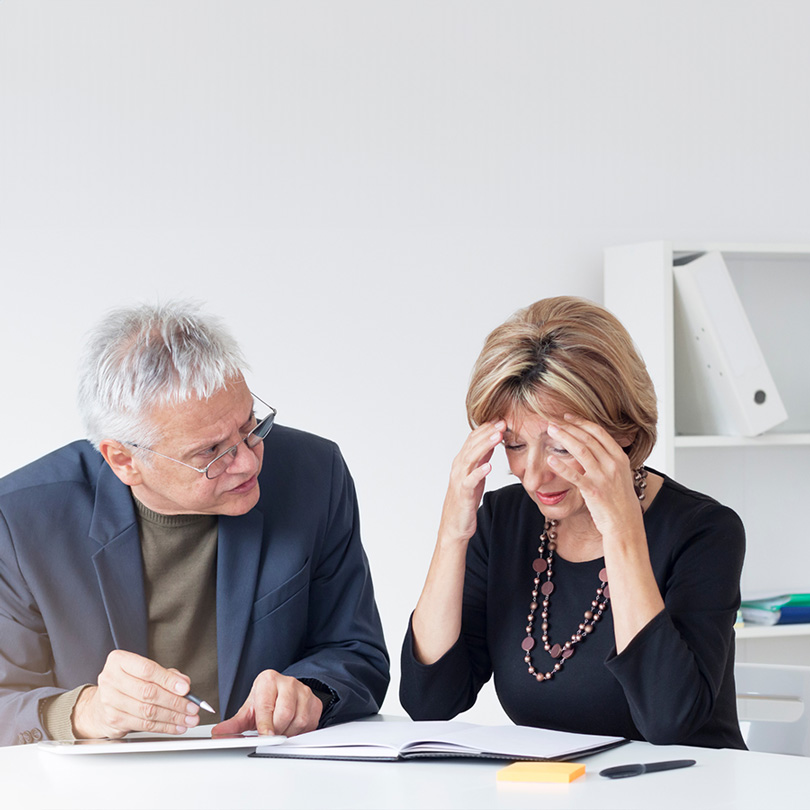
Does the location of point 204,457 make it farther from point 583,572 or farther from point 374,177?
point 374,177

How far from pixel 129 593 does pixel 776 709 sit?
1.13 metres

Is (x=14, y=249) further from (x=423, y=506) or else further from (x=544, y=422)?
(x=544, y=422)

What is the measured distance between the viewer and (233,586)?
1.71 m

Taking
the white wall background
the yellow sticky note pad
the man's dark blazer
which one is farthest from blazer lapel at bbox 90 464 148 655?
the white wall background

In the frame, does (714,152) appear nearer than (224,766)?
No

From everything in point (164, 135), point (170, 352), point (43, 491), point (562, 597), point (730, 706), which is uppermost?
point (164, 135)

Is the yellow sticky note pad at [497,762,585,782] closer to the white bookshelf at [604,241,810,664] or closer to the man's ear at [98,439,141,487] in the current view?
the man's ear at [98,439,141,487]

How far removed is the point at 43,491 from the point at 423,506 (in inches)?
54.7

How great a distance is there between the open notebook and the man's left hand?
0.17 feet

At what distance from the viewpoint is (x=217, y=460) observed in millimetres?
1649

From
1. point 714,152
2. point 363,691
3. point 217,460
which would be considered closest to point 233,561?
point 217,460

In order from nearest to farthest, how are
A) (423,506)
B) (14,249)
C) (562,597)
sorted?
(562,597), (14,249), (423,506)

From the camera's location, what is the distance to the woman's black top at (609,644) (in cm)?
143

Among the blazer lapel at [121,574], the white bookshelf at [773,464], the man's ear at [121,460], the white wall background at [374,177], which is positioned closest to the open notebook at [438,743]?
the blazer lapel at [121,574]
